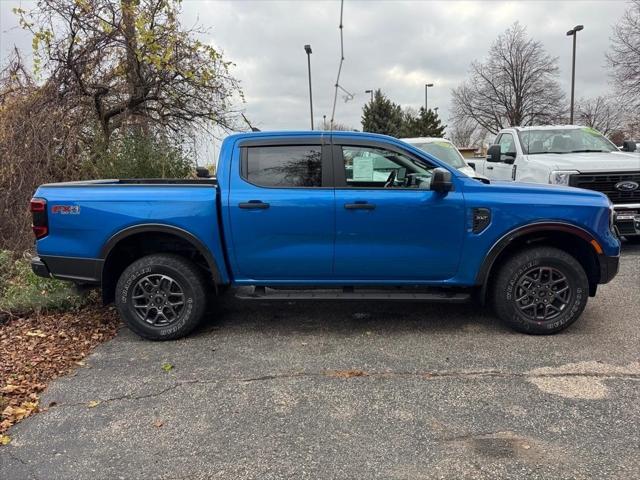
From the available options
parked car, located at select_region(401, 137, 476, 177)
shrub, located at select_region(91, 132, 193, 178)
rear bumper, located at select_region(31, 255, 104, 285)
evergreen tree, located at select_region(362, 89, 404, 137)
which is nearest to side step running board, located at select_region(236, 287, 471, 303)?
rear bumper, located at select_region(31, 255, 104, 285)

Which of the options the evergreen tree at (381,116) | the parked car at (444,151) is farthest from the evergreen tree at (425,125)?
the parked car at (444,151)

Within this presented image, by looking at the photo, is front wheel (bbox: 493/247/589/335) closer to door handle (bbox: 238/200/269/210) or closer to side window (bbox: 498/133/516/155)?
door handle (bbox: 238/200/269/210)

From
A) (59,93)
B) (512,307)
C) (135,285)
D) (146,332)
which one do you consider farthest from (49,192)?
(59,93)

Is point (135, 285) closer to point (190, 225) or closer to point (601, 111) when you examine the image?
point (190, 225)

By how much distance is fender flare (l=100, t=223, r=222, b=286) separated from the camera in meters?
4.55

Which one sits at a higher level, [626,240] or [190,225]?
[190,225]

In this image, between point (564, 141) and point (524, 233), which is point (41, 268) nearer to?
point (524, 233)

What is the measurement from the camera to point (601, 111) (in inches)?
1938

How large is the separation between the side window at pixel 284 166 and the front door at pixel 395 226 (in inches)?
8.4

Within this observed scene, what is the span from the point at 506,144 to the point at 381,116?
37.9 m

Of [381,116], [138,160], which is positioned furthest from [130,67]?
[381,116]

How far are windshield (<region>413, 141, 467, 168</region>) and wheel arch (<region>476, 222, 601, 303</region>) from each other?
5.25 metres

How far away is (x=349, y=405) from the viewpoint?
3473 mm

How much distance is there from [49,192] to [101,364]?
1670 millimetres
